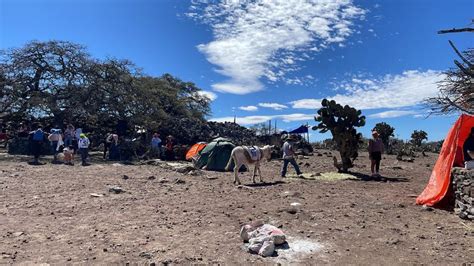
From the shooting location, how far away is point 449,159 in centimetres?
939

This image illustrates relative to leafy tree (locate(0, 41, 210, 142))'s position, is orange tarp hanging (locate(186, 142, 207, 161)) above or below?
below

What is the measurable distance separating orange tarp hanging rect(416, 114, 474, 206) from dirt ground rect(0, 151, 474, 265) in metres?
0.50

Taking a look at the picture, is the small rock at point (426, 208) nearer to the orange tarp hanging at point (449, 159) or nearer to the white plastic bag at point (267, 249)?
the orange tarp hanging at point (449, 159)

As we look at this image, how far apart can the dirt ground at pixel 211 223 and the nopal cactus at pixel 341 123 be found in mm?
3948

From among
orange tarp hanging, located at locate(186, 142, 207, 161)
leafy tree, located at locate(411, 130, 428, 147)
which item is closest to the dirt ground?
orange tarp hanging, located at locate(186, 142, 207, 161)

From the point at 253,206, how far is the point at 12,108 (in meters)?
21.4

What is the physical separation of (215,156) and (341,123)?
5.77m

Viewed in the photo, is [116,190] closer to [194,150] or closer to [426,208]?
[426,208]

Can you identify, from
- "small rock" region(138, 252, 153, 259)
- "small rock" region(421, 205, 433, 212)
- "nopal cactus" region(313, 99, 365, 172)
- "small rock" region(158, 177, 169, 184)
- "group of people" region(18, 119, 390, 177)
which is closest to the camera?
"small rock" region(138, 252, 153, 259)

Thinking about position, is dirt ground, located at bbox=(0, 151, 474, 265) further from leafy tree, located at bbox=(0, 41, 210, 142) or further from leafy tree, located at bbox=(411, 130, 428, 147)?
leafy tree, located at bbox=(411, 130, 428, 147)

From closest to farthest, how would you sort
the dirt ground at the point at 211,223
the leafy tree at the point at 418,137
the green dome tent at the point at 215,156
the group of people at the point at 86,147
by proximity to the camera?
the dirt ground at the point at 211,223 < the group of people at the point at 86,147 < the green dome tent at the point at 215,156 < the leafy tree at the point at 418,137

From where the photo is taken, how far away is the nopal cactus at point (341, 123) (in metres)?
16.2

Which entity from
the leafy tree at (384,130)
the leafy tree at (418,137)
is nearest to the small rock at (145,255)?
the leafy tree at (384,130)

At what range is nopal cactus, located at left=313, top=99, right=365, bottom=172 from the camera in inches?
636
